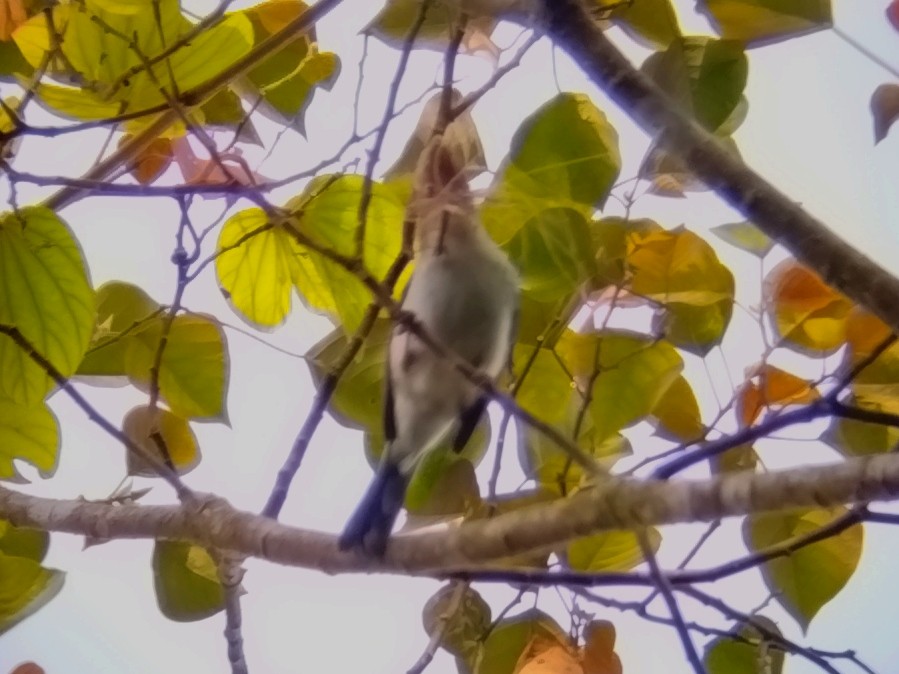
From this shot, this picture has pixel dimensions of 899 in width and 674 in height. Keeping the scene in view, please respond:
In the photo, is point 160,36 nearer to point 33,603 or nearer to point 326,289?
point 326,289

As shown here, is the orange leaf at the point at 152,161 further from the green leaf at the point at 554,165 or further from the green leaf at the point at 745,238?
the green leaf at the point at 745,238

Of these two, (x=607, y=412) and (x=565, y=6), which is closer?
(x=565, y=6)

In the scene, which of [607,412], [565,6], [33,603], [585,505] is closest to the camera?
[585,505]

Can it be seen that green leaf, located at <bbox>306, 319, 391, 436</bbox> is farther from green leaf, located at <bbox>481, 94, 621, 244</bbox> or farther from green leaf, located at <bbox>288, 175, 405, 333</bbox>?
green leaf, located at <bbox>481, 94, 621, 244</bbox>

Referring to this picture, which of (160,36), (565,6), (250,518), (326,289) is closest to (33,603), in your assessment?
(250,518)

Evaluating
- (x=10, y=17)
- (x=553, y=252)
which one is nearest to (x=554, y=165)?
(x=553, y=252)

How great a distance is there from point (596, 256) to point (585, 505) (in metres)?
0.29

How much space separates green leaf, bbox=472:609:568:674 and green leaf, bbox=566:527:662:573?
0.29 feet

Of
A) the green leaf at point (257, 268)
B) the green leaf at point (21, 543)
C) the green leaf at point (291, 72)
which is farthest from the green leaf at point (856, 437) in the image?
the green leaf at point (21, 543)

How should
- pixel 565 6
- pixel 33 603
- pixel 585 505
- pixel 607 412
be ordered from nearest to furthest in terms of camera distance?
1. pixel 585 505
2. pixel 565 6
3. pixel 607 412
4. pixel 33 603

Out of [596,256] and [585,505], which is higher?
[596,256]

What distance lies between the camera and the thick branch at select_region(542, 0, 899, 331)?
479 millimetres

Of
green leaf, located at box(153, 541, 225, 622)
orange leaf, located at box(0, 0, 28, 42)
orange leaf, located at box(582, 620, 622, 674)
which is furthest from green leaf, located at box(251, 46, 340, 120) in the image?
orange leaf, located at box(582, 620, 622, 674)

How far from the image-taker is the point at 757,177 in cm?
51
